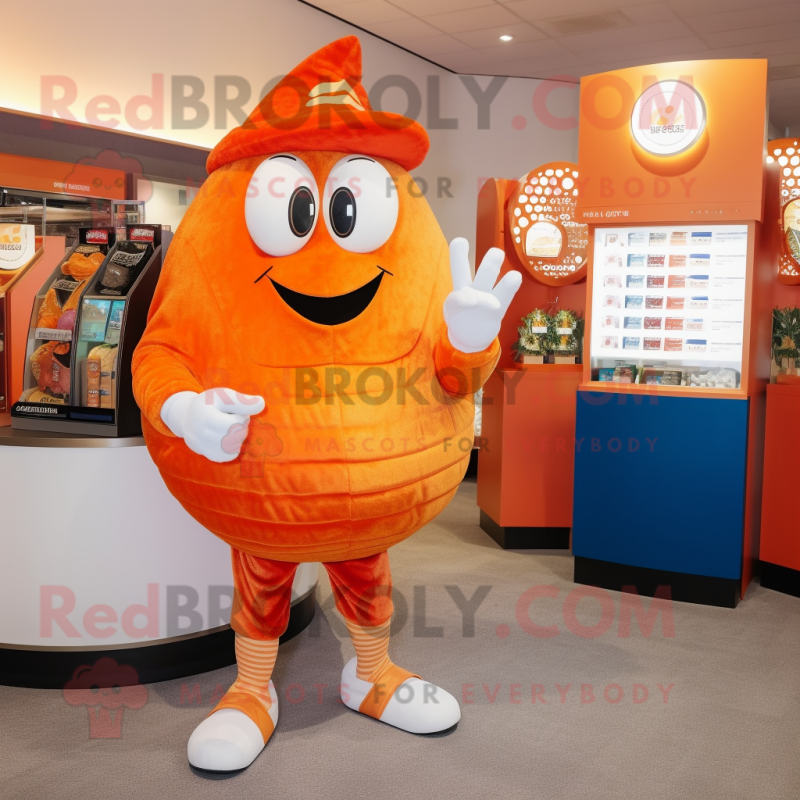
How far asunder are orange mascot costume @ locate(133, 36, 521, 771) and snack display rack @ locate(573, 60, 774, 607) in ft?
6.12

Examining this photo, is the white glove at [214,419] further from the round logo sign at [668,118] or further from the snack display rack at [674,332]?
the round logo sign at [668,118]

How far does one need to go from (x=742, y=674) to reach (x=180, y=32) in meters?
4.82

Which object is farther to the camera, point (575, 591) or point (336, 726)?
point (575, 591)

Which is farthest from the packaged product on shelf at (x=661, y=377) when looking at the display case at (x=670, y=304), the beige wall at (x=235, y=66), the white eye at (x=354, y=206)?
the beige wall at (x=235, y=66)

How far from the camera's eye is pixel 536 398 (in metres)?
4.54

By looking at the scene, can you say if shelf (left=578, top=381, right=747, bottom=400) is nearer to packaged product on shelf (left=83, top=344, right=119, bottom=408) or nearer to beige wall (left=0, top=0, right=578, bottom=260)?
packaged product on shelf (left=83, top=344, right=119, bottom=408)

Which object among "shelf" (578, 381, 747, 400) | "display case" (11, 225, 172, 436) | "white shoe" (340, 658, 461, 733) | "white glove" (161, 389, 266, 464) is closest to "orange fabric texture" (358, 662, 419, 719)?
"white shoe" (340, 658, 461, 733)

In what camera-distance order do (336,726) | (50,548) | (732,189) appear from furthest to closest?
(732,189) < (50,548) < (336,726)

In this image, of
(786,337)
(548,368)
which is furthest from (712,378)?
(548,368)

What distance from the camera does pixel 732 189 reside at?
3.56 meters

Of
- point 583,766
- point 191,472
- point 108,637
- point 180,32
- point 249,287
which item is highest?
point 180,32

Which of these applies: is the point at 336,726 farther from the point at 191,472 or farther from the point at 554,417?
the point at 554,417

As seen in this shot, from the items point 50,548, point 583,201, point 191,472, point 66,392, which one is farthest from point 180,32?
point 191,472

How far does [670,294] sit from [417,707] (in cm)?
230
